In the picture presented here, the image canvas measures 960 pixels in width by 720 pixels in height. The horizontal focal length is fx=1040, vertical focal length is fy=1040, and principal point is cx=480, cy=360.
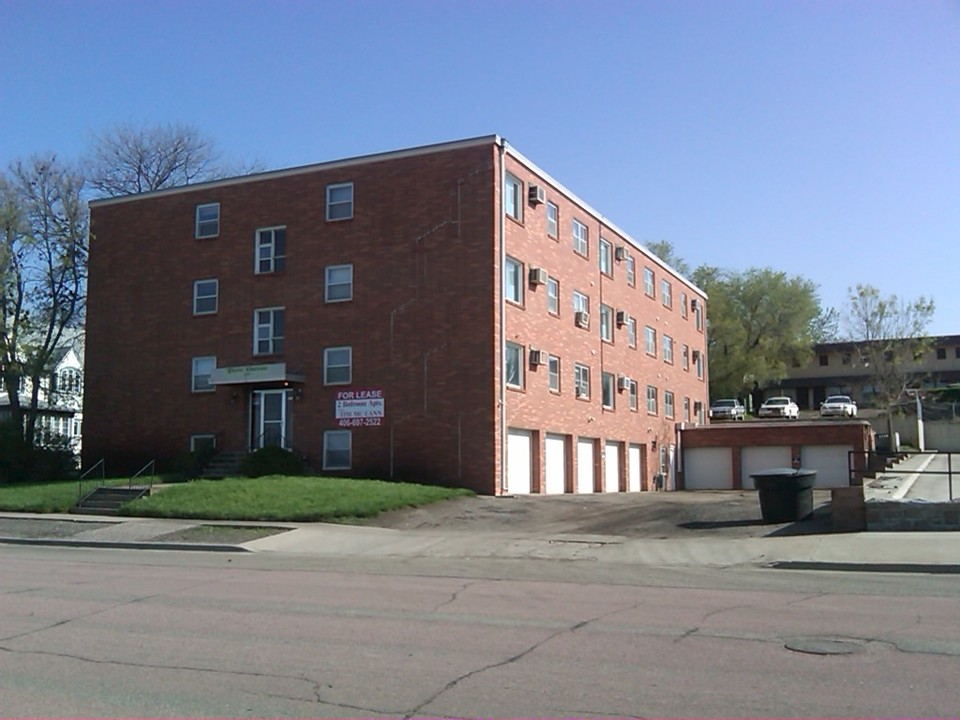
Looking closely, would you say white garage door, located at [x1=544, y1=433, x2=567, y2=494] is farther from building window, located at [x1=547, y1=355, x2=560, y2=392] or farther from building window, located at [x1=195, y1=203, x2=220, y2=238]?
building window, located at [x1=195, y1=203, x2=220, y2=238]

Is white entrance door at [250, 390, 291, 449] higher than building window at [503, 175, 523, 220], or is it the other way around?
building window at [503, 175, 523, 220]

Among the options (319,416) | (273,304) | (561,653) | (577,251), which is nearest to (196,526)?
(319,416)

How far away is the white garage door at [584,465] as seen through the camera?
37.6 metres

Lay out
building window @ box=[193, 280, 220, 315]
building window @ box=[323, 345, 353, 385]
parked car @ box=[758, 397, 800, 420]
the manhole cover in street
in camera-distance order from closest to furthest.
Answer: the manhole cover in street < building window @ box=[323, 345, 353, 385] < building window @ box=[193, 280, 220, 315] < parked car @ box=[758, 397, 800, 420]

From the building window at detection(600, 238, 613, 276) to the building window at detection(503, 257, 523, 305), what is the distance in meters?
8.49

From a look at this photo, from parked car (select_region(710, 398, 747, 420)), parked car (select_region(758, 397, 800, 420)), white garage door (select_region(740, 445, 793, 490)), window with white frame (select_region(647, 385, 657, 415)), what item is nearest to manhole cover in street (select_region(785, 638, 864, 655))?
white garage door (select_region(740, 445, 793, 490))

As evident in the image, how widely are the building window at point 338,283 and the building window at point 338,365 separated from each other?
1653 millimetres

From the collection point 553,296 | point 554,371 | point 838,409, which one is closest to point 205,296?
point 553,296

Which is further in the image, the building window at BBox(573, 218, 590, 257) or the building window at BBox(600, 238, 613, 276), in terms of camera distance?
the building window at BBox(600, 238, 613, 276)

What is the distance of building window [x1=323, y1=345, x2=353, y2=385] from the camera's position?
32.8m

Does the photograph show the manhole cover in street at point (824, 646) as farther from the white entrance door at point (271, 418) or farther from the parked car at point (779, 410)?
the parked car at point (779, 410)

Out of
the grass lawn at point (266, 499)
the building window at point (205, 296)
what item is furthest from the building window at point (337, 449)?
the building window at point (205, 296)

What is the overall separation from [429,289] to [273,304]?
18.9 ft

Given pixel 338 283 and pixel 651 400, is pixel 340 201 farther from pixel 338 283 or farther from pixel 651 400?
pixel 651 400
